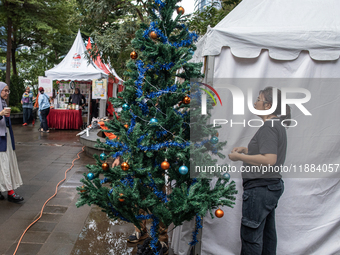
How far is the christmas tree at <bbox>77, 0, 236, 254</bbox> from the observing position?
2.23 metres

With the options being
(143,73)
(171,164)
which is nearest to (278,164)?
(171,164)

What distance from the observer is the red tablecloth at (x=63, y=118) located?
1235 centimetres

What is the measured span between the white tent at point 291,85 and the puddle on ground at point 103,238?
76cm

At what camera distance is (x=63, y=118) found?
12391 millimetres

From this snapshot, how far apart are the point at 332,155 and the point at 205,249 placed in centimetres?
176

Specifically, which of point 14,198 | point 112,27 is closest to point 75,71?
Answer: point 112,27

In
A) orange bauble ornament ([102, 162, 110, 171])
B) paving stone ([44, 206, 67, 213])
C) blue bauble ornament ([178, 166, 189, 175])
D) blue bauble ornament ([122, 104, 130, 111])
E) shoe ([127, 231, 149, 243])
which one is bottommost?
paving stone ([44, 206, 67, 213])

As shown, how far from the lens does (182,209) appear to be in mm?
2088

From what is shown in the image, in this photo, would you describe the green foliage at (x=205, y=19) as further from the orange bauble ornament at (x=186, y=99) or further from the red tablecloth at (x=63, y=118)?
the red tablecloth at (x=63, y=118)

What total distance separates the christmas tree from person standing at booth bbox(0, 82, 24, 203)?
2.54 m

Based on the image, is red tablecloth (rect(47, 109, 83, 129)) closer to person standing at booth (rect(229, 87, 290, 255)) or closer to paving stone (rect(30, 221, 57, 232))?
paving stone (rect(30, 221, 57, 232))

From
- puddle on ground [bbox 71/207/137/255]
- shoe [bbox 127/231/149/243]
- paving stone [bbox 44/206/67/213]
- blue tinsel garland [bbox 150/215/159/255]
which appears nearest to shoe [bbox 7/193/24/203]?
paving stone [bbox 44/206/67/213]

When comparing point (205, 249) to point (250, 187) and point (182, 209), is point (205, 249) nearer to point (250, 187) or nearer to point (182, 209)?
point (250, 187)

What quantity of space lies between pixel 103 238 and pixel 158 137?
1.94m
